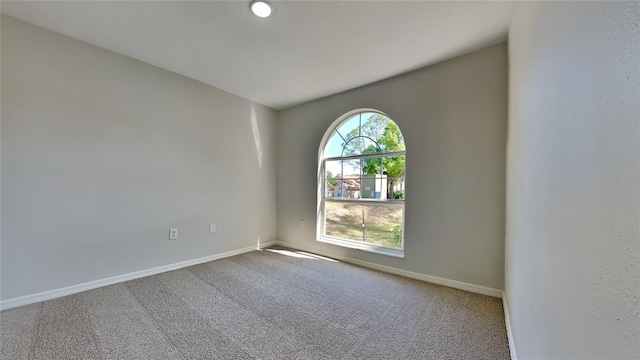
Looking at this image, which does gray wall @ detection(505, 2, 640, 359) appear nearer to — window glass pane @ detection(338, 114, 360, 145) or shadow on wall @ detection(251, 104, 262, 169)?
window glass pane @ detection(338, 114, 360, 145)

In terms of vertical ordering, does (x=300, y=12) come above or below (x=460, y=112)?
above

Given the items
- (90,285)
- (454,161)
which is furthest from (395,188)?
(90,285)

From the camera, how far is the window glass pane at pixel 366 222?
9.16 feet

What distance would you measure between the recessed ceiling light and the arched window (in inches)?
66.7

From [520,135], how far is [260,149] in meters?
3.18

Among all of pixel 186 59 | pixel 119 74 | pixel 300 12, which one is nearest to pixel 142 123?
pixel 119 74

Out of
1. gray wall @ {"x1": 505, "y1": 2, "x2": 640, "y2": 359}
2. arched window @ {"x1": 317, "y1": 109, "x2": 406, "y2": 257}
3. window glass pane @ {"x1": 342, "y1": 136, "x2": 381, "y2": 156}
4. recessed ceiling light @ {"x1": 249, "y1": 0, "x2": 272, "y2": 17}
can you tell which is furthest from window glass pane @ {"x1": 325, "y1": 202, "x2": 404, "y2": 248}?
recessed ceiling light @ {"x1": 249, "y1": 0, "x2": 272, "y2": 17}

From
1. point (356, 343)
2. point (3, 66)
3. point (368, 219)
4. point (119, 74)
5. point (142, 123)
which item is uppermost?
point (119, 74)

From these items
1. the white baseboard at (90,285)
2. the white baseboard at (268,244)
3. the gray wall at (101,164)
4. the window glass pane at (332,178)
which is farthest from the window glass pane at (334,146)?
the white baseboard at (90,285)

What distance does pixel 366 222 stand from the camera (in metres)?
3.04

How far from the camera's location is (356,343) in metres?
1.50

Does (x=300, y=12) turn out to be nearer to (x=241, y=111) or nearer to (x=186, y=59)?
(x=186, y=59)

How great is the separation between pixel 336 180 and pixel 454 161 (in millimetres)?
1577

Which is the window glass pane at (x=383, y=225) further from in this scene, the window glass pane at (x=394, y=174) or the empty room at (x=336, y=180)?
the window glass pane at (x=394, y=174)
